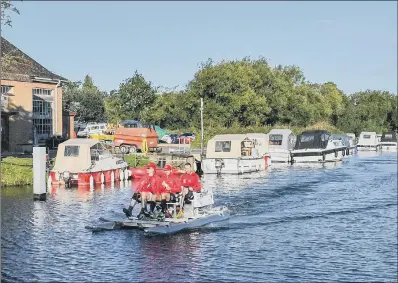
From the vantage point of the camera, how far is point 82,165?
4022 centimetres

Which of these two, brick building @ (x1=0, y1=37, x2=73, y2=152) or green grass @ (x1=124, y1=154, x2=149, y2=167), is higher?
brick building @ (x1=0, y1=37, x2=73, y2=152)

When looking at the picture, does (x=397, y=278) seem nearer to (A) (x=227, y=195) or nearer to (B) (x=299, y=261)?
(B) (x=299, y=261)

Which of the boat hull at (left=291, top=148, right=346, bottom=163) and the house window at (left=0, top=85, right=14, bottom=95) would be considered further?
the boat hull at (left=291, top=148, right=346, bottom=163)

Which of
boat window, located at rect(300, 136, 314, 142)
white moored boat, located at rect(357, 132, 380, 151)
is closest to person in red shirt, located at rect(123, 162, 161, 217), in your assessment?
boat window, located at rect(300, 136, 314, 142)

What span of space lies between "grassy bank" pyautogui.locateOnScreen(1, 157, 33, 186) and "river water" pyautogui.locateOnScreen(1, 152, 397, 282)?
1547 millimetres

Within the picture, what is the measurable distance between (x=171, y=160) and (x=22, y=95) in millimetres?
17002

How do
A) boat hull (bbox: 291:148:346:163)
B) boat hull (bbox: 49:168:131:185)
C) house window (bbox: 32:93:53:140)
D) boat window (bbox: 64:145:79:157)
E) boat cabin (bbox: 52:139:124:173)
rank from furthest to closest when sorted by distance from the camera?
boat hull (bbox: 291:148:346:163), house window (bbox: 32:93:53:140), boat window (bbox: 64:145:79:157), boat cabin (bbox: 52:139:124:173), boat hull (bbox: 49:168:131:185)

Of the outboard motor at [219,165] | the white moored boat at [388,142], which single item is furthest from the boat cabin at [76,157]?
the white moored boat at [388,142]

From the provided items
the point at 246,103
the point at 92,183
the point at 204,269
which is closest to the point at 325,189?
the point at 92,183

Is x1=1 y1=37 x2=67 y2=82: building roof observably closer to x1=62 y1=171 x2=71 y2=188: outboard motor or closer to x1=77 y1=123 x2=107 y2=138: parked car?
x1=77 y1=123 x2=107 y2=138: parked car

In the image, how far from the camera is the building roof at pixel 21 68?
53.7 meters

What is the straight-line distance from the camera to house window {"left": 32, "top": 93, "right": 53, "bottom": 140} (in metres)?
57.8

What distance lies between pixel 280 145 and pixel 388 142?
118ft

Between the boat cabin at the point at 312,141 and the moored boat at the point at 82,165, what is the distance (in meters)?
28.1
